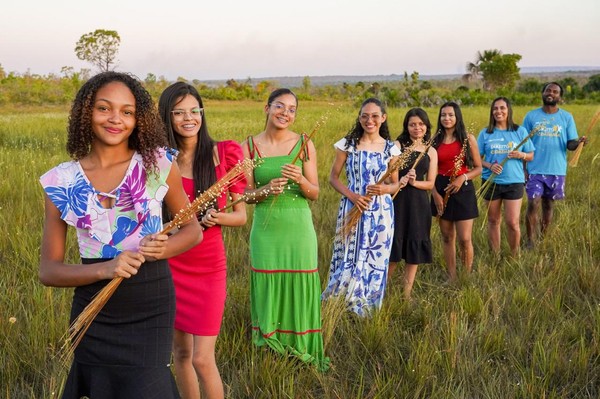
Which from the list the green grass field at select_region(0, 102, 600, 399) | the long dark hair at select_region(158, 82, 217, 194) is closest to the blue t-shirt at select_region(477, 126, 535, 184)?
the green grass field at select_region(0, 102, 600, 399)

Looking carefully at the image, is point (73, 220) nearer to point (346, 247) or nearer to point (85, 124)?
point (85, 124)

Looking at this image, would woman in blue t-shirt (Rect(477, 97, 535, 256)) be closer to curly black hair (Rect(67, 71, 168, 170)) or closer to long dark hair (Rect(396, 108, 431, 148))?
long dark hair (Rect(396, 108, 431, 148))

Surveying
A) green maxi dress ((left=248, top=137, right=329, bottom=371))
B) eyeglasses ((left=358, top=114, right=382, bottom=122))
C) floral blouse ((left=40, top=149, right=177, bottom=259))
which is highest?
eyeglasses ((left=358, top=114, right=382, bottom=122))

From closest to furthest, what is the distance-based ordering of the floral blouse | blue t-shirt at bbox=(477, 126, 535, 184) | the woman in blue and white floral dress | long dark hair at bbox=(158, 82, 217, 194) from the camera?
1. the floral blouse
2. long dark hair at bbox=(158, 82, 217, 194)
3. the woman in blue and white floral dress
4. blue t-shirt at bbox=(477, 126, 535, 184)

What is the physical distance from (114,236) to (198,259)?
900 mm

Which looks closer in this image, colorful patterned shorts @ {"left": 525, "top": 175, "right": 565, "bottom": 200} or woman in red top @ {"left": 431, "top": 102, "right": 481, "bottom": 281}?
woman in red top @ {"left": 431, "top": 102, "right": 481, "bottom": 281}

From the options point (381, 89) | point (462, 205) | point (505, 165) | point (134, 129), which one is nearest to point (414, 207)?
point (462, 205)

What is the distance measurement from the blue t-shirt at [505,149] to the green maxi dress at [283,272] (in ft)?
9.35

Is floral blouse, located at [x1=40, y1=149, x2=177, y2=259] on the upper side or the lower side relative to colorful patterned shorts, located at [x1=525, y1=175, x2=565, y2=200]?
upper

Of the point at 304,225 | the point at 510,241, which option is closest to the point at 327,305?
the point at 304,225

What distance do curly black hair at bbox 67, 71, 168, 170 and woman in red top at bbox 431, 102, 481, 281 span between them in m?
3.77

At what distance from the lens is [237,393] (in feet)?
11.1

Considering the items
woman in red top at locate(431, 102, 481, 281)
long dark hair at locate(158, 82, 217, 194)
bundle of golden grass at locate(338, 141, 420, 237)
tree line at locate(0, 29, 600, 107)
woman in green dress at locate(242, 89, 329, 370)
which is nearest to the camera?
long dark hair at locate(158, 82, 217, 194)

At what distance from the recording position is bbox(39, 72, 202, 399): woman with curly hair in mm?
2150
